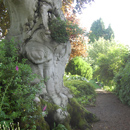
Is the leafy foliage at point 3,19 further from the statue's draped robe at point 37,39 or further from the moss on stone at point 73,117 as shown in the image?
the moss on stone at point 73,117

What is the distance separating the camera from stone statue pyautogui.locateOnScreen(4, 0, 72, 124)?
352cm

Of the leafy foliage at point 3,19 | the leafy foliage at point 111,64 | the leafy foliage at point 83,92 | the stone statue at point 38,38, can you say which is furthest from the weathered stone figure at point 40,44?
the leafy foliage at point 111,64

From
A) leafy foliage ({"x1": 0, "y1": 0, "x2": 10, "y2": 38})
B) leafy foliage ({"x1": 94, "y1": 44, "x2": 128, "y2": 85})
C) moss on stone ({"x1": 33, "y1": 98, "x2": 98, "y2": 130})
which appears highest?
leafy foliage ({"x1": 0, "y1": 0, "x2": 10, "y2": 38})

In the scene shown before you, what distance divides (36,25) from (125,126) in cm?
419

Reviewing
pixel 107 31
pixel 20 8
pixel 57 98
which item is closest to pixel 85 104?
pixel 57 98

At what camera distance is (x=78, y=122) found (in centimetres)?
402

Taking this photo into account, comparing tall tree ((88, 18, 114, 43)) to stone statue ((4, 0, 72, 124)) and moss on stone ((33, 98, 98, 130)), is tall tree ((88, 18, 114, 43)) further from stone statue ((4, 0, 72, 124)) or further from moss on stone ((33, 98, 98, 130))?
stone statue ((4, 0, 72, 124))

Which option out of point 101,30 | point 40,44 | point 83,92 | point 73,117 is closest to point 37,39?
point 40,44

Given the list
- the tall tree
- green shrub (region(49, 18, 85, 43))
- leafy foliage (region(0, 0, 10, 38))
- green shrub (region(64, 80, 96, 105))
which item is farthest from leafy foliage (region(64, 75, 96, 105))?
the tall tree

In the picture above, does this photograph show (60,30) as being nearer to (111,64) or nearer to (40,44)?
(40,44)

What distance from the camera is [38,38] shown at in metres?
3.61

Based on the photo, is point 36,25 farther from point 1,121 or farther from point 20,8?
point 1,121

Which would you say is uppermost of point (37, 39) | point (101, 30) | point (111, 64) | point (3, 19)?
point (101, 30)

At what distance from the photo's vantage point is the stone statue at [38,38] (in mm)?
3518
